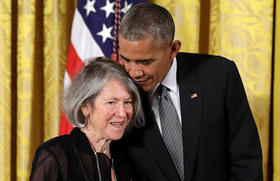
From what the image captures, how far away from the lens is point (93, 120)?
4.81 ft

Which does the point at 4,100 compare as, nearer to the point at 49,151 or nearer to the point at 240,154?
the point at 49,151

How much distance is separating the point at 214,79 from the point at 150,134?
13.4 inches

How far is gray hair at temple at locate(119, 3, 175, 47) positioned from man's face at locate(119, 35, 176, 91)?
0.06ft

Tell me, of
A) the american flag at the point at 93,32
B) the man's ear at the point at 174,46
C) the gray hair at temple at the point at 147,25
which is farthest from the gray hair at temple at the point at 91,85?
the american flag at the point at 93,32

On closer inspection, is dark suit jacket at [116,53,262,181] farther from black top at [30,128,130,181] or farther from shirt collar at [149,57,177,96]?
black top at [30,128,130,181]

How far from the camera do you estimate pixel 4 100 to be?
8.25 ft

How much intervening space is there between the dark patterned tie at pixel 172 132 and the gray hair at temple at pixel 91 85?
6.9 inches

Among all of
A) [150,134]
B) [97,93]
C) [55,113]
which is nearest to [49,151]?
[97,93]

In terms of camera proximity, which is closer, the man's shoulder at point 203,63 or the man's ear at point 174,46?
the man's ear at point 174,46

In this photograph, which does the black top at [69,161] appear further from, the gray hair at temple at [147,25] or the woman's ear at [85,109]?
the gray hair at temple at [147,25]

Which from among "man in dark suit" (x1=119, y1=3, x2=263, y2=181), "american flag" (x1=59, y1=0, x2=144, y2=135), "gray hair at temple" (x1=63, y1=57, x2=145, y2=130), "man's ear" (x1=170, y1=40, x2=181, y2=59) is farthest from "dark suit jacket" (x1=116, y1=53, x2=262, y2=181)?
Result: "american flag" (x1=59, y1=0, x2=144, y2=135)

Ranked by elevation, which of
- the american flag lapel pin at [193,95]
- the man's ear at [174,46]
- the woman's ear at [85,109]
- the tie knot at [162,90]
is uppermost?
the man's ear at [174,46]

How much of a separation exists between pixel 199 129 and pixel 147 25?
46 centimetres

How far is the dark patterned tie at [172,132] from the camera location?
Answer: 1666 millimetres
